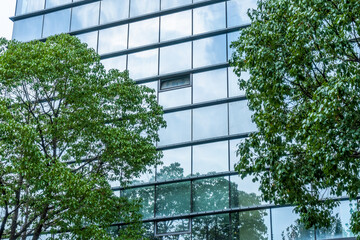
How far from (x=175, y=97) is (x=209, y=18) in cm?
361

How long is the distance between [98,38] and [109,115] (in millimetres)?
7611

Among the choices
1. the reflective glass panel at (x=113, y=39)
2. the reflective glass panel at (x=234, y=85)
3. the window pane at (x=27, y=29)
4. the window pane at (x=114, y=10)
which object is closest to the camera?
the reflective glass panel at (x=234, y=85)

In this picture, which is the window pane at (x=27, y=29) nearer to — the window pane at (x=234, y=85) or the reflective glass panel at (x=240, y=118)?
the window pane at (x=234, y=85)

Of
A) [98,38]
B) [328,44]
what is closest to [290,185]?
[328,44]

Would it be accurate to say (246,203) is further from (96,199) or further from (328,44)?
(328,44)

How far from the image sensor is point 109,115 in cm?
1886

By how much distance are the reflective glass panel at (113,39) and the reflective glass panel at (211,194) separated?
294 inches

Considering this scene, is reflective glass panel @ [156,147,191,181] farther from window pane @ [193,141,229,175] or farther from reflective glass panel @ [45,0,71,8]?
reflective glass panel @ [45,0,71,8]

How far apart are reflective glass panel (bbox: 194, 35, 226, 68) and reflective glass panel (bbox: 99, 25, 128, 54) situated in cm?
350

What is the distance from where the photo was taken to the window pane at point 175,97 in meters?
22.5

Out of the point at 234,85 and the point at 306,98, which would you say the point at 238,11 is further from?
the point at 306,98

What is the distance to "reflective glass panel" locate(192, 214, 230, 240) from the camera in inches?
778

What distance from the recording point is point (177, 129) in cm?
2209

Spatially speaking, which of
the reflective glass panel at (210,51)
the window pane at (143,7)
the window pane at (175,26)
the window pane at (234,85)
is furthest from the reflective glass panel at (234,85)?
Result: the window pane at (143,7)
